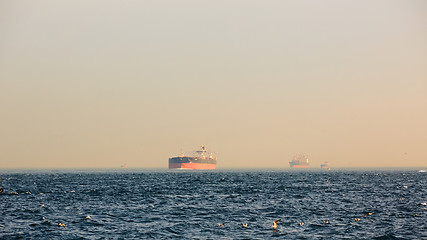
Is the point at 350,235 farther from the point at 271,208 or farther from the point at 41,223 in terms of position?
the point at 41,223

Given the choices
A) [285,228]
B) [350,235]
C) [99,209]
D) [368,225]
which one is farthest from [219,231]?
[99,209]

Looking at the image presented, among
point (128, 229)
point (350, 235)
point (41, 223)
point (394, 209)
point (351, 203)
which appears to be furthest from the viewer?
point (351, 203)

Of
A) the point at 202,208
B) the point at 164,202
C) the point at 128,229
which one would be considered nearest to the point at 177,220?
the point at 128,229

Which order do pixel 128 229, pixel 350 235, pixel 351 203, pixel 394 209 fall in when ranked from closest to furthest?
pixel 350 235 < pixel 128 229 < pixel 394 209 < pixel 351 203

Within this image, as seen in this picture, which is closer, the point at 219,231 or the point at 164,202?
the point at 219,231

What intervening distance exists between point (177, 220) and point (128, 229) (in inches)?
241

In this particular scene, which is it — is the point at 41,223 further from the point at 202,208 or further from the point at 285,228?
the point at 285,228

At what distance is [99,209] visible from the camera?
51.2 m

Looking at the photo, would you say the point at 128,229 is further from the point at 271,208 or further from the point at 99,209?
the point at 271,208

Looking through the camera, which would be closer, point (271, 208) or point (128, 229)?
point (128, 229)

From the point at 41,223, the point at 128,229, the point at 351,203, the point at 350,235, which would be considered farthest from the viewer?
the point at 351,203

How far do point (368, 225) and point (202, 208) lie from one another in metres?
19.5

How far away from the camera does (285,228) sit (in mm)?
38344

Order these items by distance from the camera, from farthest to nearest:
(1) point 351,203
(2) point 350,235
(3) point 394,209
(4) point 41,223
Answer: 1. (1) point 351,203
2. (3) point 394,209
3. (4) point 41,223
4. (2) point 350,235
